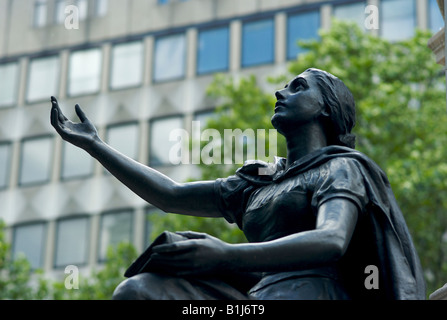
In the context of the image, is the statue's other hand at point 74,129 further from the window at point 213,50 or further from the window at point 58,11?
the window at point 58,11

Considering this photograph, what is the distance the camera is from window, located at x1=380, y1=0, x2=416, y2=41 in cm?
3366

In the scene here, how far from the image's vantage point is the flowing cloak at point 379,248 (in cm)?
510

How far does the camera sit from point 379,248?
5195 millimetres

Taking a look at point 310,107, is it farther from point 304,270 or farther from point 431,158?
point 431,158

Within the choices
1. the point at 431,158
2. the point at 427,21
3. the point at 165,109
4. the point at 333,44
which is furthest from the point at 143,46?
the point at 431,158

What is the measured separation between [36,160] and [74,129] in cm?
3558

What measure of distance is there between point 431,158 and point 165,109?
1894 cm

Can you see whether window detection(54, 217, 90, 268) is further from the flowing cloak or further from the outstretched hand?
the outstretched hand

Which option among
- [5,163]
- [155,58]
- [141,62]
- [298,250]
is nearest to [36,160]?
[5,163]

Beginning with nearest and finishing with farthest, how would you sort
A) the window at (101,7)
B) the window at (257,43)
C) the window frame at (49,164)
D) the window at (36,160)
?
the window at (257,43) < the window frame at (49,164) < the window at (36,160) < the window at (101,7)

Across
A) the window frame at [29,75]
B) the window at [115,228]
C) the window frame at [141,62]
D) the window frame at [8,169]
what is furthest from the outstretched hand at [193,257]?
the window frame at [29,75]

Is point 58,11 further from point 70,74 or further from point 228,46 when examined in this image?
point 228,46

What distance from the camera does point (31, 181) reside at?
40531mm

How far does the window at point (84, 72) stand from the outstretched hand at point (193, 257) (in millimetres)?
36806
